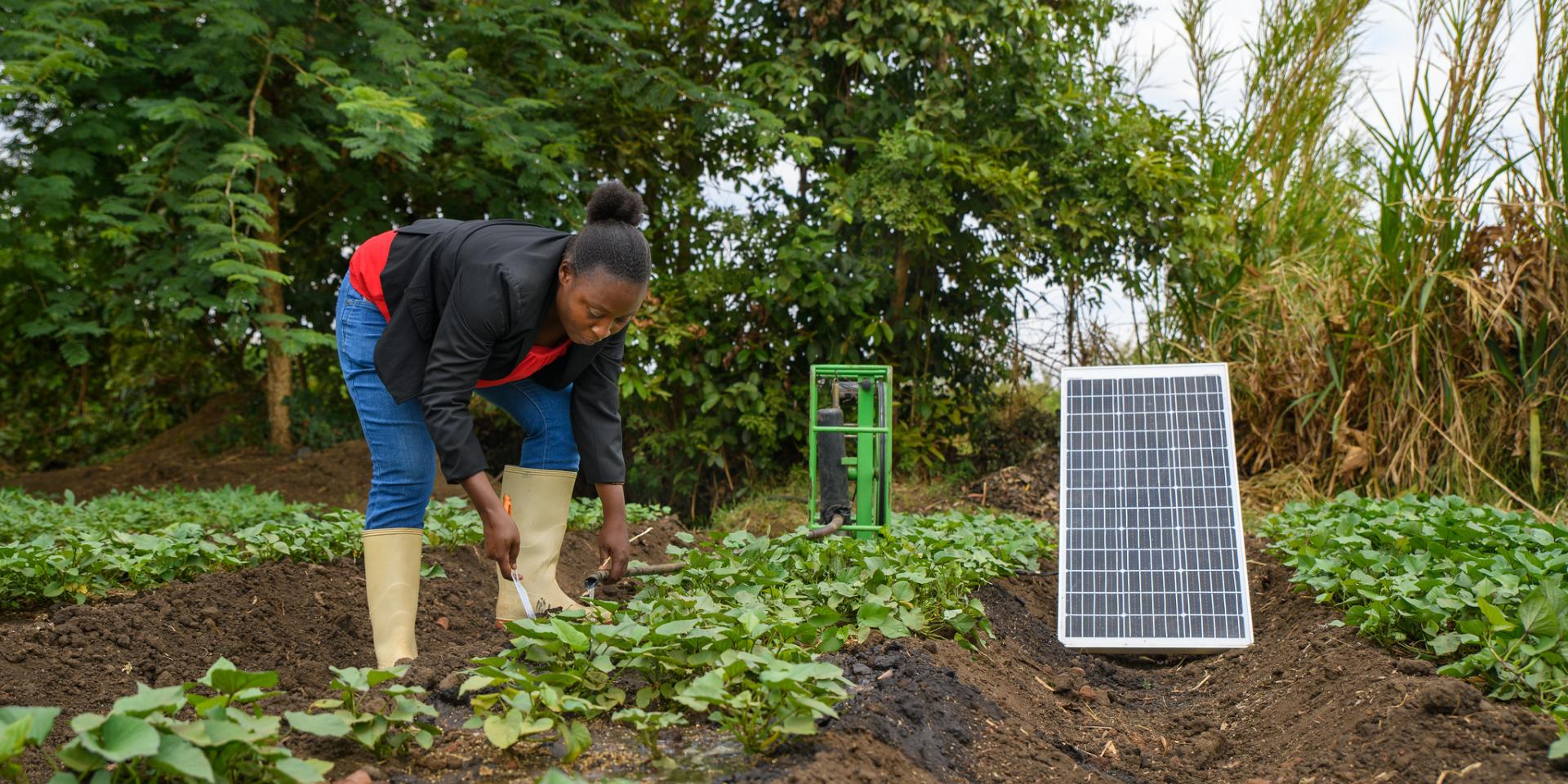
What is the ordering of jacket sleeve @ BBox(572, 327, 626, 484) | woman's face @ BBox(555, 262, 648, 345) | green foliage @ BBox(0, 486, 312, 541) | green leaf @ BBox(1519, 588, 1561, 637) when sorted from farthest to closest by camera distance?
green foliage @ BBox(0, 486, 312, 541)
jacket sleeve @ BBox(572, 327, 626, 484)
woman's face @ BBox(555, 262, 648, 345)
green leaf @ BBox(1519, 588, 1561, 637)

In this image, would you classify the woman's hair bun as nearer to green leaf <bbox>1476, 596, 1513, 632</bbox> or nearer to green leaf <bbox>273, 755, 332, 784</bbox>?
green leaf <bbox>273, 755, 332, 784</bbox>

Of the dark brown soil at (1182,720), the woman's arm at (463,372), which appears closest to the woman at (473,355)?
the woman's arm at (463,372)

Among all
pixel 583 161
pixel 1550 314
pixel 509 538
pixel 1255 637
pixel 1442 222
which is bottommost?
pixel 1255 637

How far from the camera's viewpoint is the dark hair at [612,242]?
117 inches

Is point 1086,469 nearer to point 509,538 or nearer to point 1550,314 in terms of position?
point 509,538

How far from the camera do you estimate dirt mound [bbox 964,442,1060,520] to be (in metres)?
7.12

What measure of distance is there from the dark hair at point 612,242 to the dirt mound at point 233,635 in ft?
3.56

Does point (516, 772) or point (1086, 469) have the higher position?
point (1086, 469)

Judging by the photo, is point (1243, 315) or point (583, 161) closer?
point (1243, 315)

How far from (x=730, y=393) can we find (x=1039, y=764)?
5.22m

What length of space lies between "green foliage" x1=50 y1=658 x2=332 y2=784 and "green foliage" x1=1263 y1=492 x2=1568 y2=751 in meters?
2.26

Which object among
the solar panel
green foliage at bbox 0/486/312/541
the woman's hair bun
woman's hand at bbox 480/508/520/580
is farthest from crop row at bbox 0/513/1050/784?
green foliage at bbox 0/486/312/541

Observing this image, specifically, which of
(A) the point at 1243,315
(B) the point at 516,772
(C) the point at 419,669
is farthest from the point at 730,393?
(B) the point at 516,772

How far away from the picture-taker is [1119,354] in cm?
803
